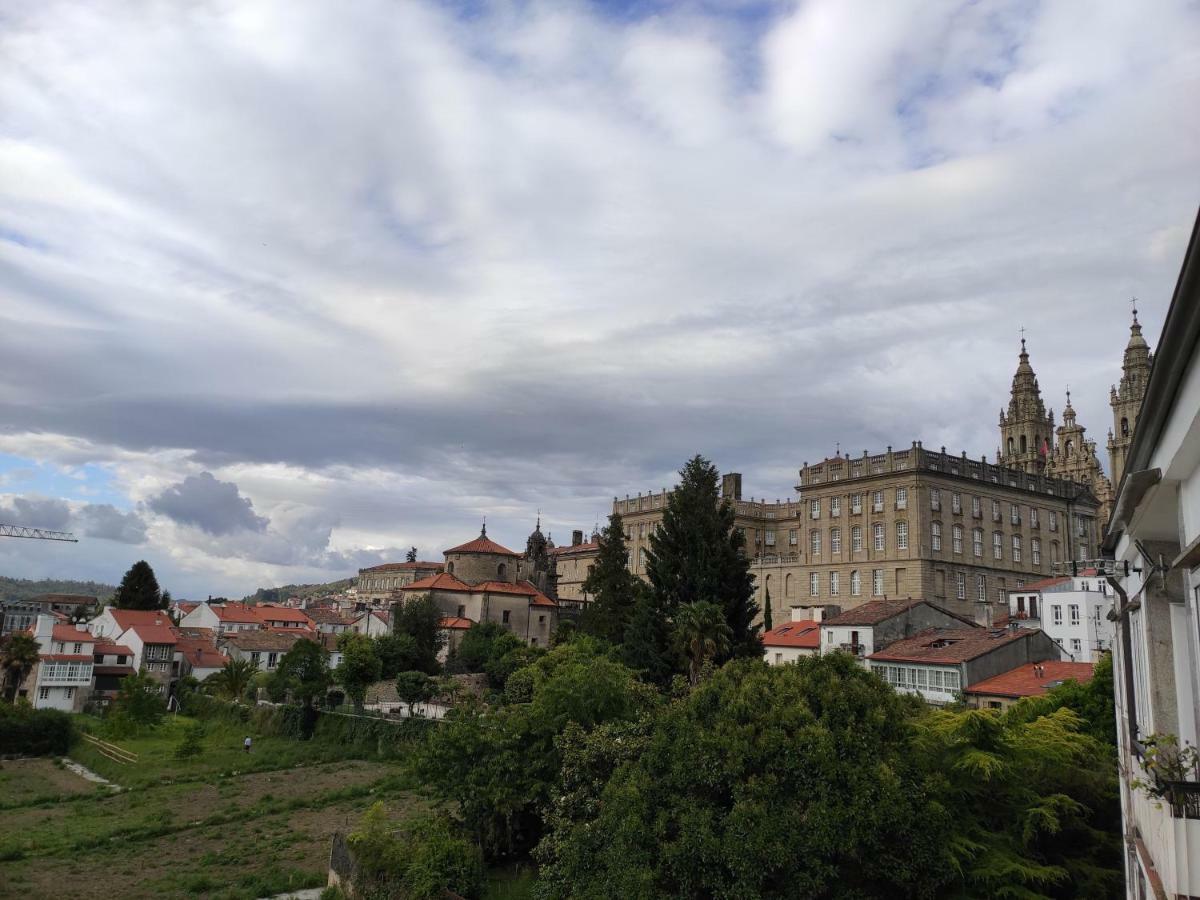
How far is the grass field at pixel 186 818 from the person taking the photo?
26141 millimetres

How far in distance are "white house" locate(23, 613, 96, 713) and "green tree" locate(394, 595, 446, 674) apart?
25913 millimetres

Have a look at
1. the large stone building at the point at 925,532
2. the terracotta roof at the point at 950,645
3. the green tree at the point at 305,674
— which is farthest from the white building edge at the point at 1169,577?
the large stone building at the point at 925,532

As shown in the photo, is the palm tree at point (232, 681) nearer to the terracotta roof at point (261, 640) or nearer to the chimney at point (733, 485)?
the terracotta roof at point (261, 640)

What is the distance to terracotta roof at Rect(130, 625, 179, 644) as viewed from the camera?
73938 millimetres

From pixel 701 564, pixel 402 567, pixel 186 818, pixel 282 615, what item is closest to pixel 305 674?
pixel 186 818

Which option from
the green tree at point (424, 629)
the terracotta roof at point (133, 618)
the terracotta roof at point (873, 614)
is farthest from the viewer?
the terracotta roof at point (133, 618)

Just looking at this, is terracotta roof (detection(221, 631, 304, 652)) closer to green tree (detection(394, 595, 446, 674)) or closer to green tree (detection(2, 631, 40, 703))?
green tree (detection(394, 595, 446, 674))

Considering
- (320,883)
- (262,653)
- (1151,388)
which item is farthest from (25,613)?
(1151,388)

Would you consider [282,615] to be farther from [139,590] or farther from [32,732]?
[32,732]

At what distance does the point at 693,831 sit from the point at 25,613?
556 ft

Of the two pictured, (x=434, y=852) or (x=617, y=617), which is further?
(x=617, y=617)

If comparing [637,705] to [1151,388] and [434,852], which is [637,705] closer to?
[434,852]

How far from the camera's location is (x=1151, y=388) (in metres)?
5.23

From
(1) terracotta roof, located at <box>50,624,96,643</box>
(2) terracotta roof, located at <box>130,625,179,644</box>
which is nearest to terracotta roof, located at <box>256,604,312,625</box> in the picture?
(2) terracotta roof, located at <box>130,625,179,644</box>
